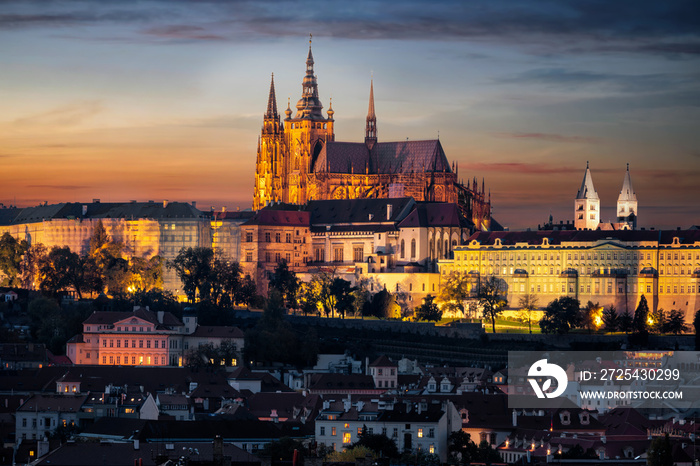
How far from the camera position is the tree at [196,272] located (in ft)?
541

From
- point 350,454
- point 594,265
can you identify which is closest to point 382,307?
point 594,265

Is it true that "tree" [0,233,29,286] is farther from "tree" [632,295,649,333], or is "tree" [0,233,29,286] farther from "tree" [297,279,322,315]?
"tree" [632,295,649,333]

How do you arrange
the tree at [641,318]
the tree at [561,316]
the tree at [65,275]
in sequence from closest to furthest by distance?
the tree at [561,316], the tree at [641,318], the tree at [65,275]

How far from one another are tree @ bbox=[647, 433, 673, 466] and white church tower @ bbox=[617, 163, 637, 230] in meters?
107

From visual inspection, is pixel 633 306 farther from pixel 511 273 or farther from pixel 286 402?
pixel 286 402

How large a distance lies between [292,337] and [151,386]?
27.9 meters

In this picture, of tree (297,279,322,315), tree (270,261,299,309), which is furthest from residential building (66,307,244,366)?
tree (270,261,299,309)

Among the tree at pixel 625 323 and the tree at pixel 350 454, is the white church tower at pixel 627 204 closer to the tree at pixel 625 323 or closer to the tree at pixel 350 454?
the tree at pixel 625 323

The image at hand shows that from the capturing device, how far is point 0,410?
103438mm

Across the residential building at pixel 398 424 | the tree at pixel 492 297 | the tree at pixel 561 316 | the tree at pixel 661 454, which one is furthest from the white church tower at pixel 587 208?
the tree at pixel 661 454

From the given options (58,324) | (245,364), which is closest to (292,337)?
(245,364)

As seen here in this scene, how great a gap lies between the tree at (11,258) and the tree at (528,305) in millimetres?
49258

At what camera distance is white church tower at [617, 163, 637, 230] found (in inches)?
7382

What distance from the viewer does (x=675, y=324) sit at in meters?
157
